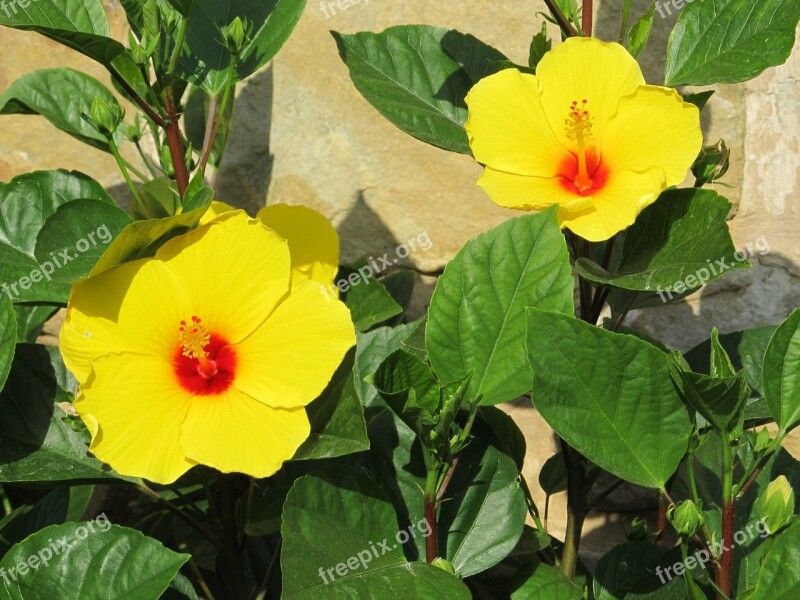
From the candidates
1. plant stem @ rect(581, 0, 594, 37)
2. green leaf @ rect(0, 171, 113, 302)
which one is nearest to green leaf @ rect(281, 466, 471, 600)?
green leaf @ rect(0, 171, 113, 302)

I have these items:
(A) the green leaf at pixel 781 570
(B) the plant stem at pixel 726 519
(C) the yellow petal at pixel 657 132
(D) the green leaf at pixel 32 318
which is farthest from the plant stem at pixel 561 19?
(D) the green leaf at pixel 32 318

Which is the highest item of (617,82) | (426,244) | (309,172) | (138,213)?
(617,82)

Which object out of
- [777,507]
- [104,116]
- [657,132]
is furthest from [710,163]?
[104,116]

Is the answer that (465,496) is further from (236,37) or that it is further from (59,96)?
(59,96)

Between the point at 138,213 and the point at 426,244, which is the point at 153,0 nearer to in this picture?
the point at 138,213

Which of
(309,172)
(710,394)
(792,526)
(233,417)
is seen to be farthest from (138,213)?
(792,526)
